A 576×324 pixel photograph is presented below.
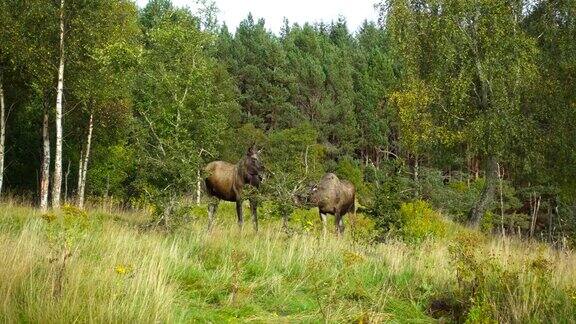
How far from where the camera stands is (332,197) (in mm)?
13406

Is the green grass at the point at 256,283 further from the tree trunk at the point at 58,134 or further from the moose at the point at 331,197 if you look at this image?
the tree trunk at the point at 58,134

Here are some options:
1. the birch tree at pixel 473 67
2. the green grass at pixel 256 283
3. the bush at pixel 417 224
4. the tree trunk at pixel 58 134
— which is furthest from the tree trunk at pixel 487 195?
the tree trunk at pixel 58 134

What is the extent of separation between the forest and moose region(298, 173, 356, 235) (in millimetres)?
341

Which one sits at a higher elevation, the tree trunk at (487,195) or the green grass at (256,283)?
the tree trunk at (487,195)

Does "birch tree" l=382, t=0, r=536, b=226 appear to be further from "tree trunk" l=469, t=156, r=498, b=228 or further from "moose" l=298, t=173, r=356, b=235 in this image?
"moose" l=298, t=173, r=356, b=235

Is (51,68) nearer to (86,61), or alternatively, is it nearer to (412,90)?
(86,61)

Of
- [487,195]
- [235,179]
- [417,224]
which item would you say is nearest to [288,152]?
[487,195]

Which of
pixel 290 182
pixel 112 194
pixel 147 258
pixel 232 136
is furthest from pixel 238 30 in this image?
pixel 147 258

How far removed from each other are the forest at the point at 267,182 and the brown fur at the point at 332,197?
14.7 inches

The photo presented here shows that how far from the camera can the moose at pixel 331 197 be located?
1320cm

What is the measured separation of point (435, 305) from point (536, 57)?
16432mm

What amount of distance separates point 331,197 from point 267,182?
1914mm

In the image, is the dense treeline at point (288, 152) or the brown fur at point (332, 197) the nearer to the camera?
the brown fur at point (332, 197)

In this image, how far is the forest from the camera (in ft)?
19.2
